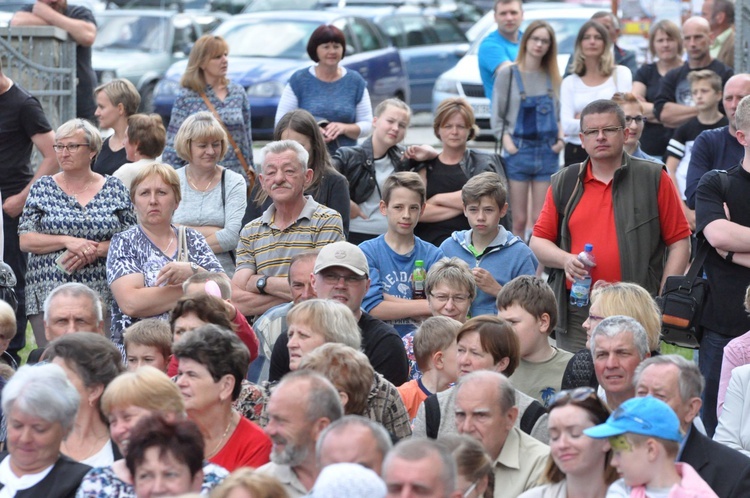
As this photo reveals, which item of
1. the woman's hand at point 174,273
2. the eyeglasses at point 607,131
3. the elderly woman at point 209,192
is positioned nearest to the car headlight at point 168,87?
the elderly woman at point 209,192

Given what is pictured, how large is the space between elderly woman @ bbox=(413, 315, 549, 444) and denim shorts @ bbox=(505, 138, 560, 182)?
16.1 ft

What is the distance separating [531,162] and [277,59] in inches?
280

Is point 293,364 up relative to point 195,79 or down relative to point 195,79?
down

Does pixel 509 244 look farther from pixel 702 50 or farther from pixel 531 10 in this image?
pixel 531 10

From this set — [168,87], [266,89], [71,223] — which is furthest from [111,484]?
[168,87]

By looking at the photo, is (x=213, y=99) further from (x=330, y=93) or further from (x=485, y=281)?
(x=485, y=281)

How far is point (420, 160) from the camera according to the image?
30.8 ft

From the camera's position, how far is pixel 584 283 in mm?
7809

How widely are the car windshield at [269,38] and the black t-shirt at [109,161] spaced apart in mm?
7904

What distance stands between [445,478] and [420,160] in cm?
493

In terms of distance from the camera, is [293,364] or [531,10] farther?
[531,10]

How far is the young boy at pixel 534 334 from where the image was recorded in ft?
22.4

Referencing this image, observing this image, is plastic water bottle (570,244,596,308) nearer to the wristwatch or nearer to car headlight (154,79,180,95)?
the wristwatch

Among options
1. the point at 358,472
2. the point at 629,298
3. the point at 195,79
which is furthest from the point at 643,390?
the point at 195,79
